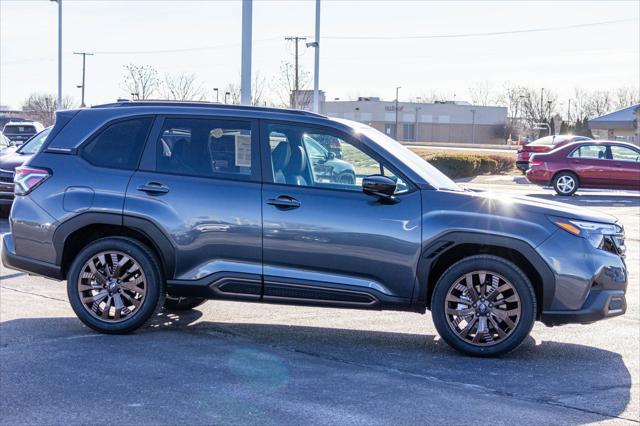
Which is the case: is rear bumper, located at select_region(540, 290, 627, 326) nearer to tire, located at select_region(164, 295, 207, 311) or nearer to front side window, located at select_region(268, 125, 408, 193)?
front side window, located at select_region(268, 125, 408, 193)

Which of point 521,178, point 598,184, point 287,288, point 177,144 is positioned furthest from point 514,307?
point 521,178

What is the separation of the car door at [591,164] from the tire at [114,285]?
1895cm

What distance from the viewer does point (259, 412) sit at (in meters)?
5.42

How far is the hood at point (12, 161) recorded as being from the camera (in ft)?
51.7

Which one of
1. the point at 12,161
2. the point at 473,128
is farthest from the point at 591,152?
the point at 473,128

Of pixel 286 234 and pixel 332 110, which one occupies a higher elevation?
pixel 332 110

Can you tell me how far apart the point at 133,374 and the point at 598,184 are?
66.0 ft

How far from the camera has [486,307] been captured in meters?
7.01

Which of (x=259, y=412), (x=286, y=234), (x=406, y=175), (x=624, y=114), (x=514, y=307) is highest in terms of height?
(x=624, y=114)

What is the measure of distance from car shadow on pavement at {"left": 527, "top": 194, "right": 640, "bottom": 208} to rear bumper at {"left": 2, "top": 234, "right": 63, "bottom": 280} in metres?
16.2

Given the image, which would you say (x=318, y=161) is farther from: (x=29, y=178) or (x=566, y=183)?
(x=566, y=183)

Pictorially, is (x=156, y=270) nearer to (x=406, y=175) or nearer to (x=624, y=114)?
(x=406, y=175)

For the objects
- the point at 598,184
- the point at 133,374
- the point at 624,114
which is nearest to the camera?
the point at 133,374

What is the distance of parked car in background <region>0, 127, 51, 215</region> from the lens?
15.7m
